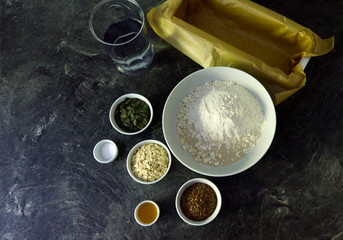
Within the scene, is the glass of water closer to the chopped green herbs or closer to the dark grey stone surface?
the dark grey stone surface

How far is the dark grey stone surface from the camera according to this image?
1161mm

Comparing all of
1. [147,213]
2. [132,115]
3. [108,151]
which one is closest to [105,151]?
[108,151]

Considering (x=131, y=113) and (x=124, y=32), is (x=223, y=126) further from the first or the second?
(x=124, y=32)

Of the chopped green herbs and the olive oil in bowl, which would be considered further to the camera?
the chopped green herbs

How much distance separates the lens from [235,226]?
1.16 m

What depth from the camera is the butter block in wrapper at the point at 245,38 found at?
1.18 meters

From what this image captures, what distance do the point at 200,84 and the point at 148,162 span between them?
422mm

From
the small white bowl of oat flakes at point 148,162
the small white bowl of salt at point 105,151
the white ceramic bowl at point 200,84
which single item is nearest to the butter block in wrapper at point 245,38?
the white ceramic bowl at point 200,84

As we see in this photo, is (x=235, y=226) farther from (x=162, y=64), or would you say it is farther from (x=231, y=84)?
(x=162, y=64)

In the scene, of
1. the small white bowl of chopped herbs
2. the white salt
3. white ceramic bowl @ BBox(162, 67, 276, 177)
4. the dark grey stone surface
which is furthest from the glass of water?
the white salt

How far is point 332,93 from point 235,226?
29.6 inches

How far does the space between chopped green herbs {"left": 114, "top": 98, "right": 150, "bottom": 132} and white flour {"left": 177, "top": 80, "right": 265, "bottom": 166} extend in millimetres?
187

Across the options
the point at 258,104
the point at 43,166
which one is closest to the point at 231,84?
the point at 258,104

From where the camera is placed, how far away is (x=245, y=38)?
1354mm
